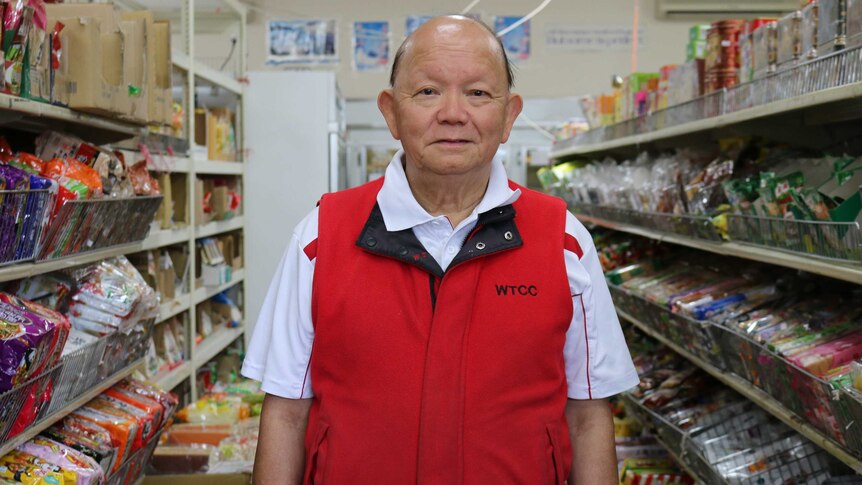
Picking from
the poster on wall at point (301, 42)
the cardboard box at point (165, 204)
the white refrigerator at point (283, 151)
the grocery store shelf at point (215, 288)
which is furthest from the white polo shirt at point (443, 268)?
the poster on wall at point (301, 42)

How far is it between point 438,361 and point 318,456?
328 millimetres

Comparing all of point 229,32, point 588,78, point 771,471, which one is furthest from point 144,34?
point 588,78

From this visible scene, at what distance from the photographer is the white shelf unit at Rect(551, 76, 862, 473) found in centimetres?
187

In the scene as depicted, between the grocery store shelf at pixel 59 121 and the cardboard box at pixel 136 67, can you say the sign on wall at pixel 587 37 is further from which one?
the cardboard box at pixel 136 67

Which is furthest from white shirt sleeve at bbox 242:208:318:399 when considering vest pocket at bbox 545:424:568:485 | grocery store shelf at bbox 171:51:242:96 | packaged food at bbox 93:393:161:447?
grocery store shelf at bbox 171:51:242:96

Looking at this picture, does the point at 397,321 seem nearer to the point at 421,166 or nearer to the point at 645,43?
the point at 421,166

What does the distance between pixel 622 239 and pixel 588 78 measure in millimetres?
4426

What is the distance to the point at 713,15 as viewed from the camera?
8.48 metres

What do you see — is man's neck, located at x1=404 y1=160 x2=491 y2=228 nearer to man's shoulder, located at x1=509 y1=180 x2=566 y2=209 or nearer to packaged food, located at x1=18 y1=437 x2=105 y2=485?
man's shoulder, located at x1=509 y1=180 x2=566 y2=209

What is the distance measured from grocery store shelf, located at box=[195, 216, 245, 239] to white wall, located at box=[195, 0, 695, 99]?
324cm

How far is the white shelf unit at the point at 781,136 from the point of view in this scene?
187 centimetres

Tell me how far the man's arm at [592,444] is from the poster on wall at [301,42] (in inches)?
288

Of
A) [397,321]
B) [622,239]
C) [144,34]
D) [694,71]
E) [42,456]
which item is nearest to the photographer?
[397,321]

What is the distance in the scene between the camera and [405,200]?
1.65m
